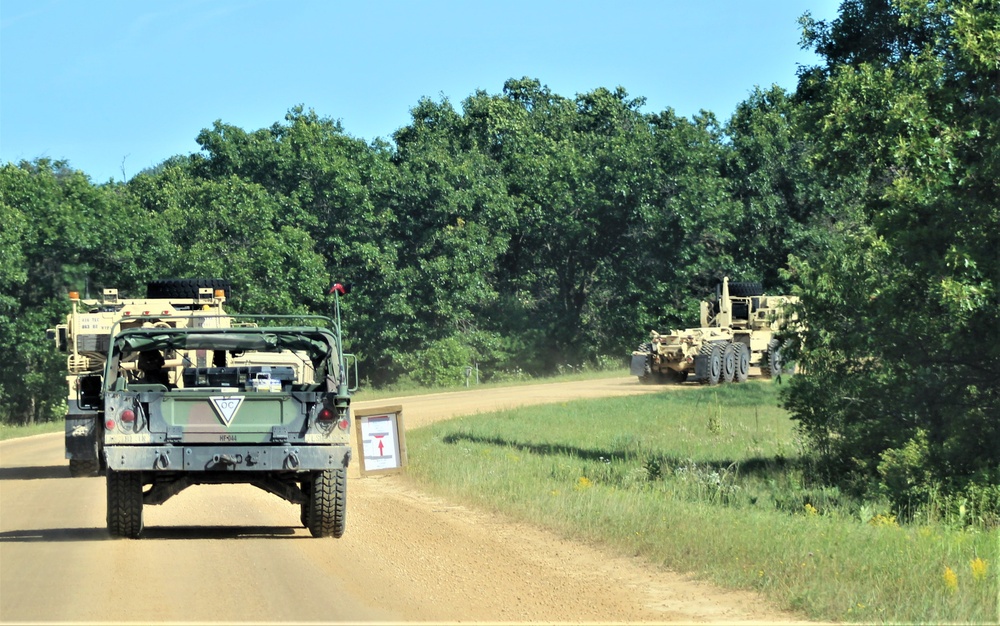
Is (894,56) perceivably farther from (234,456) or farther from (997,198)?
(234,456)

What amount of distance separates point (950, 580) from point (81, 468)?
14.3 m

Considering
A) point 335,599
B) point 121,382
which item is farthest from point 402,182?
point 335,599

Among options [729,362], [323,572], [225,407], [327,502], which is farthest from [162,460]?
[729,362]

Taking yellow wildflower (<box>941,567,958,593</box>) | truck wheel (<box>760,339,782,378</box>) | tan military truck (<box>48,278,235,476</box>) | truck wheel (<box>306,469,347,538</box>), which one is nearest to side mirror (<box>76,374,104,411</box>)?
tan military truck (<box>48,278,235,476</box>)

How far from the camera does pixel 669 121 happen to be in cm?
6331

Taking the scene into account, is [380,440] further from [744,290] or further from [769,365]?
[744,290]

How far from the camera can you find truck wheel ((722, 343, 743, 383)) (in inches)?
1551

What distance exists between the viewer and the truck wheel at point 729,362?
39.4m

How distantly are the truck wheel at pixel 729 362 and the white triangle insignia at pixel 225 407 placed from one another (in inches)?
1136

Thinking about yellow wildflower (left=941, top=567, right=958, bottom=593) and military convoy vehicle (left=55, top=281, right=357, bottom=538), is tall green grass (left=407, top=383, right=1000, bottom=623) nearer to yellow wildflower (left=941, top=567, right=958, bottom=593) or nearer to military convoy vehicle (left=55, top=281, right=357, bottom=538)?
yellow wildflower (left=941, top=567, right=958, bottom=593)

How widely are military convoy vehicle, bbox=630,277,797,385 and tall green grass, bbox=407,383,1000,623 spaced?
25.4 ft

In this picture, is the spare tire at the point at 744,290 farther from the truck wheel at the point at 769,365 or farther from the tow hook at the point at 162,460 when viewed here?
the tow hook at the point at 162,460

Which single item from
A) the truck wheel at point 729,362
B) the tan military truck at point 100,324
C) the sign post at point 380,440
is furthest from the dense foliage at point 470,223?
the tan military truck at point 100,324

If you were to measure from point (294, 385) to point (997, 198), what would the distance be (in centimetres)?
1042
